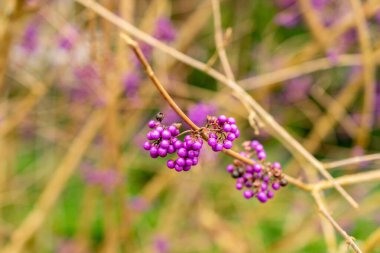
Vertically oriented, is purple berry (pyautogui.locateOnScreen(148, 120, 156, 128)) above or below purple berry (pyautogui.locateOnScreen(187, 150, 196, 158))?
above

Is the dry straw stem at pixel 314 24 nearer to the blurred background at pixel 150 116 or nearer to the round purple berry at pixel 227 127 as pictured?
the blurred background at pixel 150 116

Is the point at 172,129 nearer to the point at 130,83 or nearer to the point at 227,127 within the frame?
the point at 227,127

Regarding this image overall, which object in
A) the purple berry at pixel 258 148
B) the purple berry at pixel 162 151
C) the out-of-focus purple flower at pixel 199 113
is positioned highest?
the out-of-focus purple flower at pixel 199 113

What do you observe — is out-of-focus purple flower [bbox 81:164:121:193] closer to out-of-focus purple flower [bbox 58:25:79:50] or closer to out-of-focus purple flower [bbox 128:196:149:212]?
out-of-focus purple flower [bbox 128:196:149:212]

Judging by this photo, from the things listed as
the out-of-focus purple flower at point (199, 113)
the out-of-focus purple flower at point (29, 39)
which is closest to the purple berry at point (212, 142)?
the out-of-focus purple flower at point (199, 113)

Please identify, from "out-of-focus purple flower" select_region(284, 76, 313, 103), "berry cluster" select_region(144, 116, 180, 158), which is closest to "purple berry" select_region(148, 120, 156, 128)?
"berry cluster" select_region(144, 116, 180, 158)

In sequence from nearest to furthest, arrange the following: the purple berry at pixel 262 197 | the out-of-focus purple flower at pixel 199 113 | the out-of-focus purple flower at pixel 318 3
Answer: the purple berry at pixel 262 197 < the out-of-focus purple flower at pixel 199 113 < the out-of-focus purple flower at pixel 318 3

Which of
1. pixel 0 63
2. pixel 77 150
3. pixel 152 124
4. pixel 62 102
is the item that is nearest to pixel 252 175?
pixel 152 124

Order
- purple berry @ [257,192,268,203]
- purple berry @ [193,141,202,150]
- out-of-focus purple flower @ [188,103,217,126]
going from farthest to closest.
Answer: out-of-focus purple flower @ [188,103,217,126] → purple berry @ [257,192,268,203] → purple berry @ [193,141,202,150]

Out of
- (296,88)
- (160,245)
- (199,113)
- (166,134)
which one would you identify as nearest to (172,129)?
(166,134)
